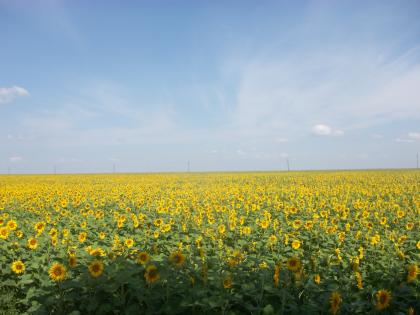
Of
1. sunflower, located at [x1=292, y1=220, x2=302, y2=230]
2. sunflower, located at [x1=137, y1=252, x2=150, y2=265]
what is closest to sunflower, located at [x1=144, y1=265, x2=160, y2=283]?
sunflower, located at [x1=137, y1=252, x2=150, y2=265]

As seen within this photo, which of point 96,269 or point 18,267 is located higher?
point 96,269

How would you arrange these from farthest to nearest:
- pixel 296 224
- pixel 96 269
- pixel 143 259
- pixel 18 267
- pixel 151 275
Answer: pixel 296 224 < pixel 18 267 < pixel 143 259 < pixel 96 269 < pixel 151 275

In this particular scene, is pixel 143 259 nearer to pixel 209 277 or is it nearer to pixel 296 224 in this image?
pixel 209 277

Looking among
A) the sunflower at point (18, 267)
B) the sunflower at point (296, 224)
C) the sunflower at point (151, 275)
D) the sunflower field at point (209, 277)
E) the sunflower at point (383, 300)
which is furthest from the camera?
the sunflower at point (296, 224)

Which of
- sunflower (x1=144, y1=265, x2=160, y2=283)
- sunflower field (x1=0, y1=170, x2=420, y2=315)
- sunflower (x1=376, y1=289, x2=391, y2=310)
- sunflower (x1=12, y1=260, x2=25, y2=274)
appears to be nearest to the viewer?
sunflower (x1=376, y1=289, x2=391, y2=310)

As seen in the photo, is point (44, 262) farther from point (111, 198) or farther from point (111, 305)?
point (111, 198)

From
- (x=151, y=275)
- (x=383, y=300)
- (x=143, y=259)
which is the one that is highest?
(x=143, y=259)

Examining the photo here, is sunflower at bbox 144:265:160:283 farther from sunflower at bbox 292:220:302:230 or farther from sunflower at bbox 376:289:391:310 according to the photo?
sunflower at bbox 292:220:302:230

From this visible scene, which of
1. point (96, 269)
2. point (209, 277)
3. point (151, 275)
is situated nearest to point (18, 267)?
point (96, 269)

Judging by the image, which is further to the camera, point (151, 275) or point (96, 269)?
point (96, 269)

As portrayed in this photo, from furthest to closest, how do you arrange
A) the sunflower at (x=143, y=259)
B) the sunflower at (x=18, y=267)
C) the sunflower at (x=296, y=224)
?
the sunflower at (x=296, y=224)
the sunflower at (x=18, y=267)
the sunflower at (x=143, y=259)

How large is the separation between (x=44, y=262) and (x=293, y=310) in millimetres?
4384

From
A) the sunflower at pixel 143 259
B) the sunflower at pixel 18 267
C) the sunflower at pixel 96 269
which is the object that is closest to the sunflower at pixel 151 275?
the sunflower at pixel 143 259

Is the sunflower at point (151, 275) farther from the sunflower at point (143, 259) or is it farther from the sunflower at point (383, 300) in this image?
the sunflower at point (383, 300)
